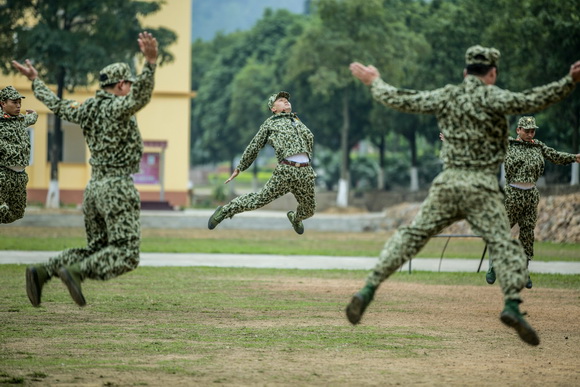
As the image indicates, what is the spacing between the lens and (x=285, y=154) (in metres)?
14.2

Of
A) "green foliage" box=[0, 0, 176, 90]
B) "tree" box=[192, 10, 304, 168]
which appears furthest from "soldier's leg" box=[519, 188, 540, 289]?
"tree" box=[192, 10, 304, 168]

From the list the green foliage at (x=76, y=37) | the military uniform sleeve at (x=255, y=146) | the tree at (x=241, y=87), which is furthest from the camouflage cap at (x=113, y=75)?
the tree at (x=241, y=87)

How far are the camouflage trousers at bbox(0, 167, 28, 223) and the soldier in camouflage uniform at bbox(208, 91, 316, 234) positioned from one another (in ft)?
11.8

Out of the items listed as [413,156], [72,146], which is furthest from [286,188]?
[413,156]

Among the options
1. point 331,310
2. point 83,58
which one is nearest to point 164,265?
point 331,310

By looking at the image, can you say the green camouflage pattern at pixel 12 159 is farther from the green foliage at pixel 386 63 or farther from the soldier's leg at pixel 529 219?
the green foliage at pixel 386 63

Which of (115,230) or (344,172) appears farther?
(344,172)

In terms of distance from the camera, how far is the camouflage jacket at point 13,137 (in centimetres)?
1544

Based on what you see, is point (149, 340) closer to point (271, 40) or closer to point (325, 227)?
point (325, 227)

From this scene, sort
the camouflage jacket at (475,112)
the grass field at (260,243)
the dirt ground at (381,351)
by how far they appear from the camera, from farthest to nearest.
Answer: the grass field at (260,243)
the camouflage jacket at (475,112)
the dirt ground at (381,351)

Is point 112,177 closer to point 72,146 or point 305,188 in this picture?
point 305,188

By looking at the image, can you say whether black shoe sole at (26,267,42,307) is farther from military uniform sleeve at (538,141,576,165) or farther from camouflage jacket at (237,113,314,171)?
military uniform sleeve at (538,141,576,165)

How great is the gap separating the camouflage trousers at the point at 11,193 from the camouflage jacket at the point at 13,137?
18cm

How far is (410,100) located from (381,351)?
8.56 feet
